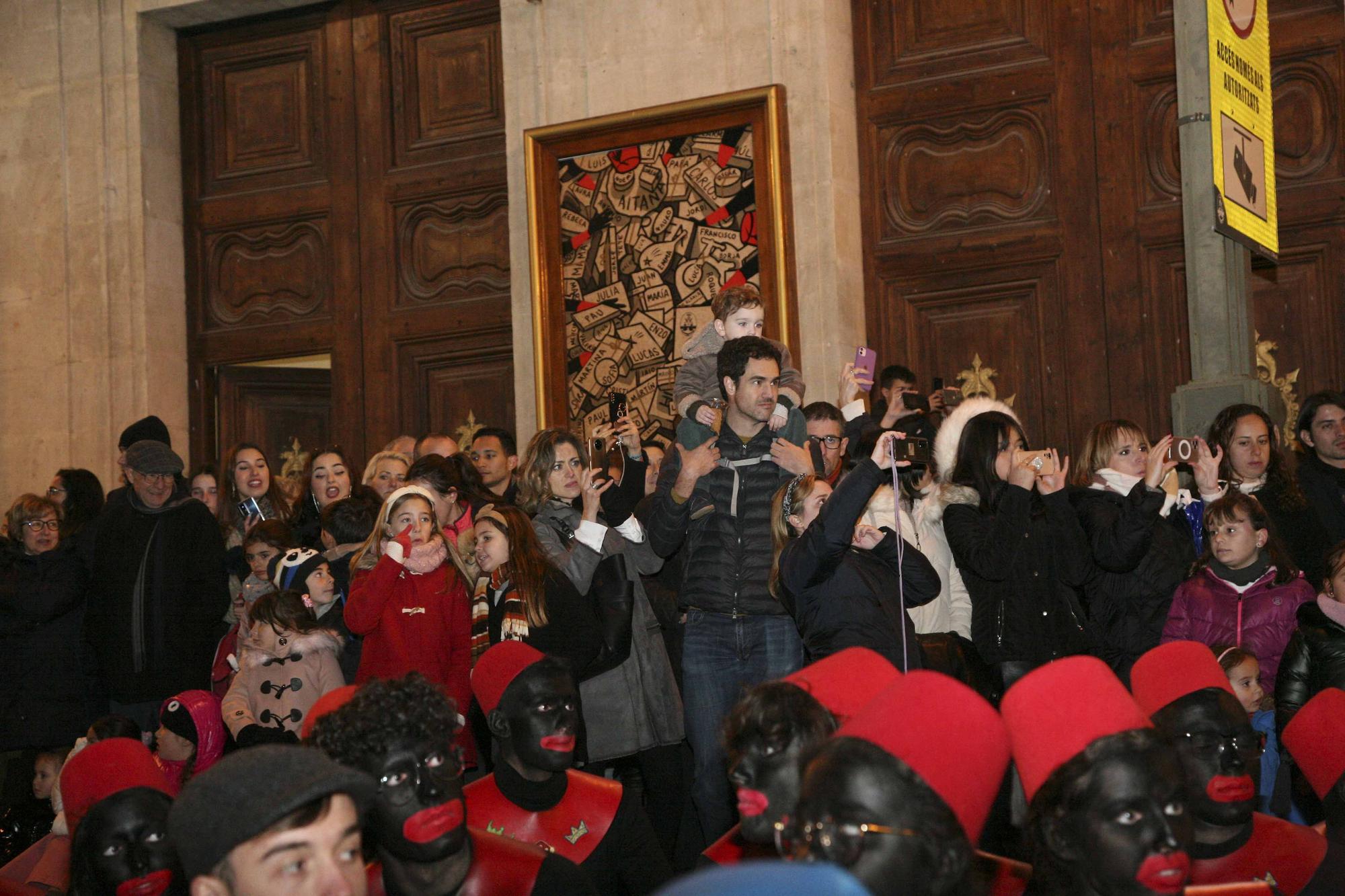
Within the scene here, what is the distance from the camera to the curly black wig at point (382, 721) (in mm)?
4211

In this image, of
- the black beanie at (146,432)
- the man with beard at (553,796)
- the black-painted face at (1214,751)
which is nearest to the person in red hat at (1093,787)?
the black-painted face at (1214,751)

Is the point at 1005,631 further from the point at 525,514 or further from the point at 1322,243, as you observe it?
the point at 1322,243

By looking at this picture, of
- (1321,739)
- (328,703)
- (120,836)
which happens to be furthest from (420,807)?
(1321,739)

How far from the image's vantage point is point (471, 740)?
634cm

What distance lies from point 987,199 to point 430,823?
6.50 meters


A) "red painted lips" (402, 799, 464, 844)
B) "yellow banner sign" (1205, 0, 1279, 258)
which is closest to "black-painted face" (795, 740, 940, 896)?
"red painted lips" (402, 799, 464, 844)

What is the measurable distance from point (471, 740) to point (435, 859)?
86.2 inches

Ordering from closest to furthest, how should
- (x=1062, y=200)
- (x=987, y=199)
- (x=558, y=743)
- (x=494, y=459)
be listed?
(x=558, y=743)
(x=494, y=459)
(x=1062, y=200)
(x=987, y=199)

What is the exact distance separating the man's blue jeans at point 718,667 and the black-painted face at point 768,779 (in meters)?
1.77

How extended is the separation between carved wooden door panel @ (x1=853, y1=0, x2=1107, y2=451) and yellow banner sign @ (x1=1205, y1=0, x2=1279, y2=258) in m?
2.24

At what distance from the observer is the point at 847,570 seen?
576 centimetres

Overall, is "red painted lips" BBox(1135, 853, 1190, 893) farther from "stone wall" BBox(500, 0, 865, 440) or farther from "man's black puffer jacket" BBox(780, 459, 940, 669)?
"stone wall" BBox(500, 0, 865, 440)

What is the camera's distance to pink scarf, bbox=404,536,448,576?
650 centimetres

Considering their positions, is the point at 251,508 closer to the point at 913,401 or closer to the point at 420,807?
the point at 913,401
